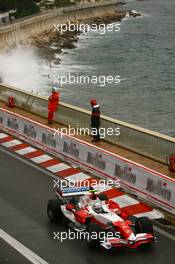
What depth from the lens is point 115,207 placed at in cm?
1539

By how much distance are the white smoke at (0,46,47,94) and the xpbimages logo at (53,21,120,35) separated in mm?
24184

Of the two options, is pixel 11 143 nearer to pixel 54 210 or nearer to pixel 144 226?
pixel 54 210

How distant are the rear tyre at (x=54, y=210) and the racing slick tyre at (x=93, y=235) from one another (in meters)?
1.50

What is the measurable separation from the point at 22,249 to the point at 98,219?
5.75 ft

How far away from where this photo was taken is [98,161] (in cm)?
1992

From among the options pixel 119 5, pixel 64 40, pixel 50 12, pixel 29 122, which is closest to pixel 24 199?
pixel 29 122

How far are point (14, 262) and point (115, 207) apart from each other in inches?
107

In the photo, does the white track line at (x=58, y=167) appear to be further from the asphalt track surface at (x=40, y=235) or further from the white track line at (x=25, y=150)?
the white track line at (x=25, y=150)

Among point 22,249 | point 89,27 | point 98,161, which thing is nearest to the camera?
point 22,249

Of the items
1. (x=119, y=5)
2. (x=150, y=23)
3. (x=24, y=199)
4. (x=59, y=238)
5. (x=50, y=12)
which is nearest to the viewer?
(x=59, y=238)

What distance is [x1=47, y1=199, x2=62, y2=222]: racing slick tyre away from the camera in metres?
15.8

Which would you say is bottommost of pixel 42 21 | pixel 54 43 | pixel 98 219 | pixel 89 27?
pixel 54 43

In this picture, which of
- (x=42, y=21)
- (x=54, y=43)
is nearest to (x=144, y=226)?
(x=54, y=43)

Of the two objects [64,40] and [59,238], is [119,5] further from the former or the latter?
[59,238]
